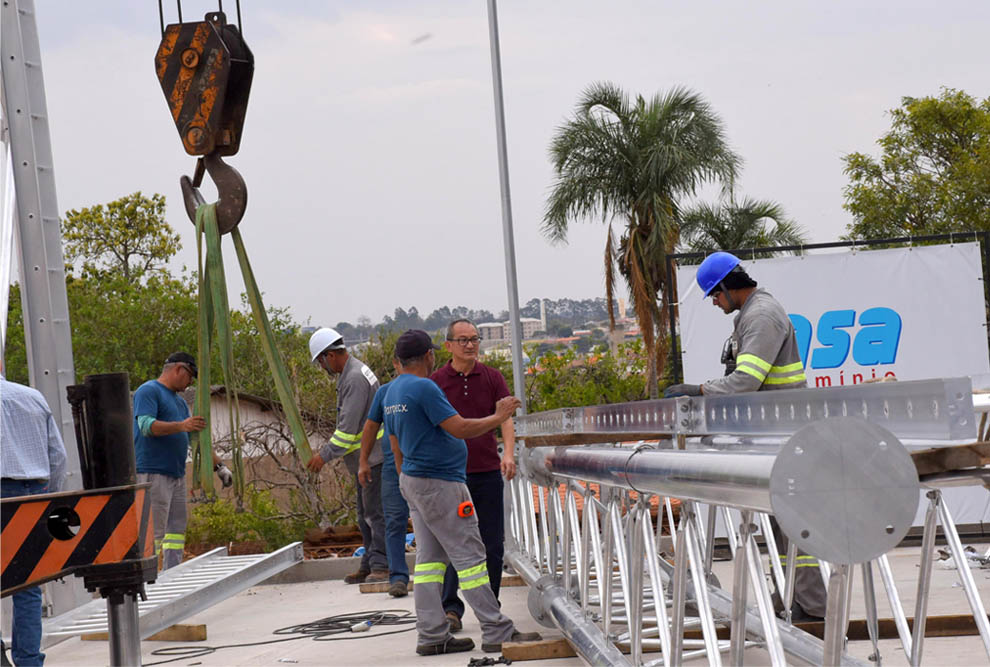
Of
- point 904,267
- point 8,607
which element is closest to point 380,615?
point 8,607

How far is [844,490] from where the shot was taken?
260 cm

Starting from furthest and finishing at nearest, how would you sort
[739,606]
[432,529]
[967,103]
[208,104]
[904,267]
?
1. [967,103]
2. [904,267]
3. [432,529]
4. [208,104]
5. [739,606]

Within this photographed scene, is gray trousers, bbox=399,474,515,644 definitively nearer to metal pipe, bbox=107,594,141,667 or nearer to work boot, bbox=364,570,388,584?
metal pipe, bbox=107,594,141,667

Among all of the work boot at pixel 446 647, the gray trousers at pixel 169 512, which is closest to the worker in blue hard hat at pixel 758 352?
the work boot at pixel 446 647

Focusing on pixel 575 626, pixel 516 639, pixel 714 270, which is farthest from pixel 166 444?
pixel 714 270

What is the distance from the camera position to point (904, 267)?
34.6 feet

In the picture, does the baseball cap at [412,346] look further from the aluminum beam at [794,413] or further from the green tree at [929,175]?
the green tree at [929,175]

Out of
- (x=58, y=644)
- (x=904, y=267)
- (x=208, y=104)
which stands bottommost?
(x=58, y=644)

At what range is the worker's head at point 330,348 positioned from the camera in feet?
31.0

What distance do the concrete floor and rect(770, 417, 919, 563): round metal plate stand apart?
128 inches

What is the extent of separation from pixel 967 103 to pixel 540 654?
95.1ft

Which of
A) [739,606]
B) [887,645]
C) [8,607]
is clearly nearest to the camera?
[739,606]

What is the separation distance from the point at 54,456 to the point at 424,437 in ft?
6.28

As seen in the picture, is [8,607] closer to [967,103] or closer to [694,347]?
[694,347]
